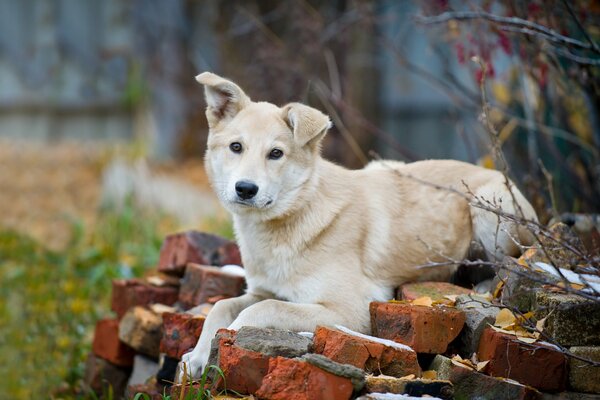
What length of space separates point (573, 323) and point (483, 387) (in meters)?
0.56

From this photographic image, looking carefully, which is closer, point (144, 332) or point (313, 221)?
point (313, 221)

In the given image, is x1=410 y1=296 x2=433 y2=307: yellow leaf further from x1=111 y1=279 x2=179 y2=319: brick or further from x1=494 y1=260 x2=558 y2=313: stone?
x1=111 y1=279 x2=179 y2=319: brick

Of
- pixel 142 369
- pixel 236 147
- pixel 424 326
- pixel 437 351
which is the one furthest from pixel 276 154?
pixel 142 369

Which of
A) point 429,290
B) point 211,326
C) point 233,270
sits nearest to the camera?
point 211,326

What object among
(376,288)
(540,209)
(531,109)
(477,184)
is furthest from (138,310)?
(531,109)

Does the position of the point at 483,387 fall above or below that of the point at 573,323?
below

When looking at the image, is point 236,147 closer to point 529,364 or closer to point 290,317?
point 290,317

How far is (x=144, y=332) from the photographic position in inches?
198

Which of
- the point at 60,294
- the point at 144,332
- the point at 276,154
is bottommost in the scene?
the point at 60,294

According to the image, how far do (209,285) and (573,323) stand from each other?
221 cm

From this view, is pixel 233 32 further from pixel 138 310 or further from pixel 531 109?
pixel 138 310

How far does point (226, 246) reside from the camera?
560 cm

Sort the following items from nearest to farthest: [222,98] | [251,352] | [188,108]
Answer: [251,352] < [222,98] < [188,108]

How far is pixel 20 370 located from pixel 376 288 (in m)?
2.32
